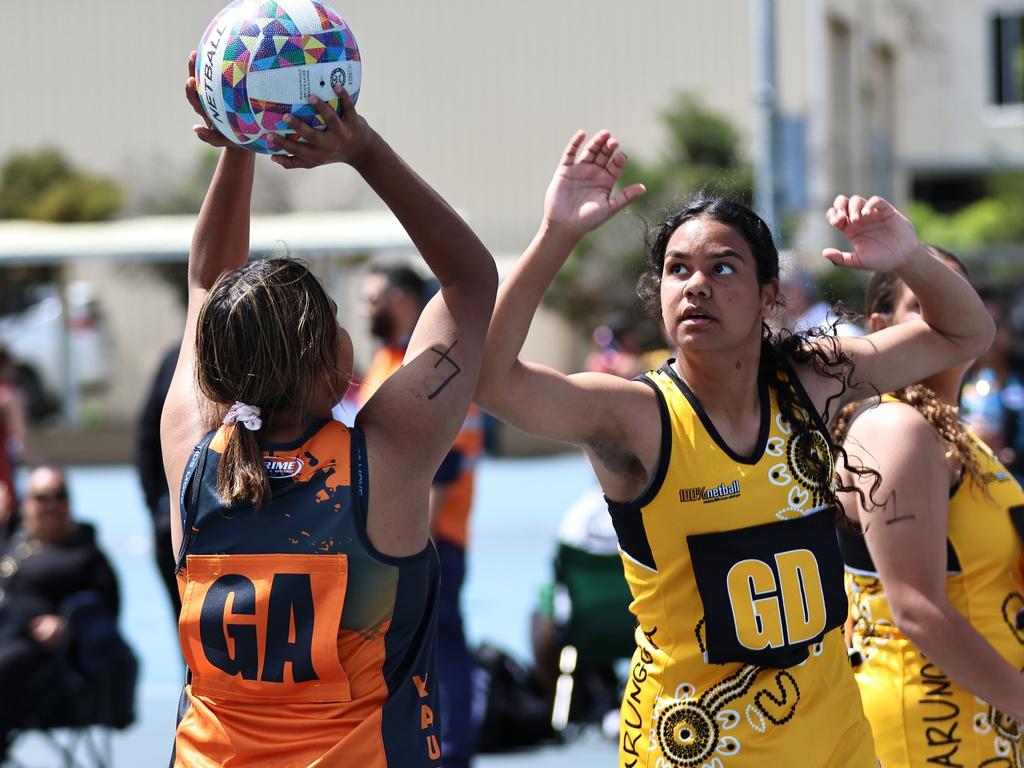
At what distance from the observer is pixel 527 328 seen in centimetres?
260

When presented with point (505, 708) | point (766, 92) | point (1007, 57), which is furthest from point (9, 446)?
point (1007, 57)

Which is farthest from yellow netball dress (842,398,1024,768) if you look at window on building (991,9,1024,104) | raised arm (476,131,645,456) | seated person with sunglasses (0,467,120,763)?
window on building (991,9,1024,104)

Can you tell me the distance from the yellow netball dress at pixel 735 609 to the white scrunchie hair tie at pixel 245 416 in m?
0.74

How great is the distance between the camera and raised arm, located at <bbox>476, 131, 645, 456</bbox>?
256 centimetres

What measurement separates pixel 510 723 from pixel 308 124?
4.21 meters

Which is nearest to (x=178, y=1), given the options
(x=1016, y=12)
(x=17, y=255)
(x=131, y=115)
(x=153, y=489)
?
(x=131, y=115)

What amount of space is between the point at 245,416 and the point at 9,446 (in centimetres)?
678

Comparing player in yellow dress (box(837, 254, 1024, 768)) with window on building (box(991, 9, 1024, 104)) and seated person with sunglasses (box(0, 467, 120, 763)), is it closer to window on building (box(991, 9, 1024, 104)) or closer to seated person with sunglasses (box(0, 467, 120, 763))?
seated person with sunglasses (box(0, 467, 120, 763))

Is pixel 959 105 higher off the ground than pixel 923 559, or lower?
lower

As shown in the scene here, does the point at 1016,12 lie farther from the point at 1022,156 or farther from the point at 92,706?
the point at 92,706

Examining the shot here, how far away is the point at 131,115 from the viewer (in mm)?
24094

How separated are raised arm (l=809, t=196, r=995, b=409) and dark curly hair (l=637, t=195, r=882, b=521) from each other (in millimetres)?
40

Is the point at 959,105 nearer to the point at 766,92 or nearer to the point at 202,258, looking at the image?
the point at 766,92

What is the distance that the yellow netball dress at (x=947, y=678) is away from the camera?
2.88 m
